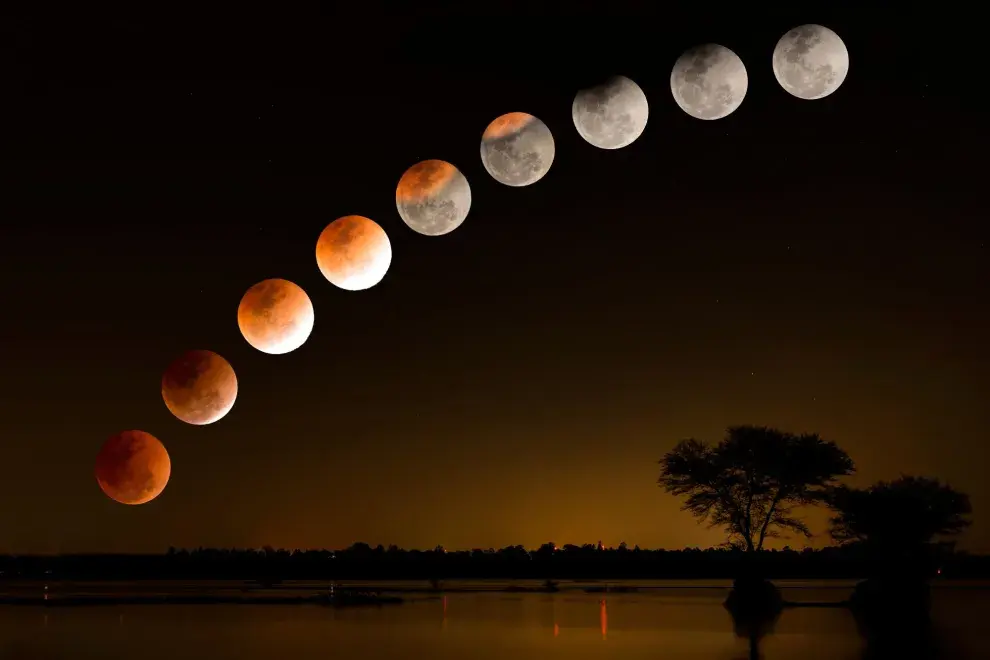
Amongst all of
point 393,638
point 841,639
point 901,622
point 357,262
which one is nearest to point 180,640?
point 393,638

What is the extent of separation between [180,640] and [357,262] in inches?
793

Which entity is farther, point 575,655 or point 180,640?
point 180,640

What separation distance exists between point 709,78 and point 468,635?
21.4 m

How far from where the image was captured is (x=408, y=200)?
1379 centimetres

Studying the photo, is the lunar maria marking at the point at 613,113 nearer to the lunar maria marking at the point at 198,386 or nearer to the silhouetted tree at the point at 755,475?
the lunar maria marking at the point at 198,386

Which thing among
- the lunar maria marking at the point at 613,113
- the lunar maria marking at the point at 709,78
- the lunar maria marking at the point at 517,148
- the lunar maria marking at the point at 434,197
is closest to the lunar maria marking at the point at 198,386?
the lunar maria marking at the point at 434,197

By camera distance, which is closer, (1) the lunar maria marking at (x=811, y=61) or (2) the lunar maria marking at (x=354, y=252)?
(1) the lunar maria marking at (x=811, y=61)

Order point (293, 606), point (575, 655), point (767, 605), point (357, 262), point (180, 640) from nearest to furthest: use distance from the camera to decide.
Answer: point (357, 262), point (575, 655), point (180, 640), point (767, 605), point (293, 606)

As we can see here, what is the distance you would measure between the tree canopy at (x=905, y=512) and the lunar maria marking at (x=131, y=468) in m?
34.0

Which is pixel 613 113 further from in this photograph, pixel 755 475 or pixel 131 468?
pixel 755 475

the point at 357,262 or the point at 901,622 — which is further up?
the point at 357,262

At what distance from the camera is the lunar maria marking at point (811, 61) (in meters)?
13.3

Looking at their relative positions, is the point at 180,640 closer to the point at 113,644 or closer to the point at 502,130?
the point at 113,644

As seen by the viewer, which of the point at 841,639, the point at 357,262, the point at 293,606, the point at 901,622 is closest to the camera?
the point at 357,262
